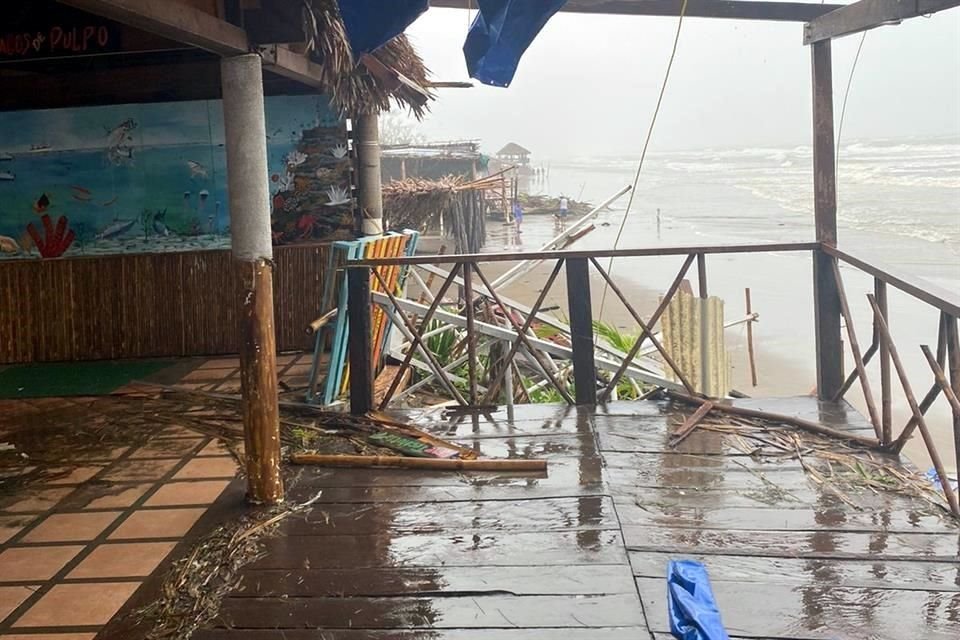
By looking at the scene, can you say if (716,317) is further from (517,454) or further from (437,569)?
(437,569)

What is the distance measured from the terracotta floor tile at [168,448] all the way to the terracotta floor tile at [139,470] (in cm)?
9

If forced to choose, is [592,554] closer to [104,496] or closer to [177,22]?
[104,496]

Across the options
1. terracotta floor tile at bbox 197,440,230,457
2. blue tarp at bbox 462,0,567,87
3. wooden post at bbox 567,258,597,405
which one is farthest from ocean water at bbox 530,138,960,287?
terracotta floor tile at bbox 197,440,230,457

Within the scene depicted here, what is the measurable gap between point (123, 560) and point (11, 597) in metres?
0.37

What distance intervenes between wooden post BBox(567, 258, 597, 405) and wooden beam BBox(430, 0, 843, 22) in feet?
4.49

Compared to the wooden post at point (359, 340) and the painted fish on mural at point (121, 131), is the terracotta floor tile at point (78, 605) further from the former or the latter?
the painted fish on mural at point (121, 131)

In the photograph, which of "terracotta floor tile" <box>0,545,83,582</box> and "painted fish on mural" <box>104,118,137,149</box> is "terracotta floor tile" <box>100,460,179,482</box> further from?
"painted fish on mural" <box>104,118,137,149</box>

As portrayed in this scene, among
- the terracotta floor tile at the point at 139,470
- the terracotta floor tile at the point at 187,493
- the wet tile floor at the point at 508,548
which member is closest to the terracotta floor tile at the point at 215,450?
the wet tile floor at the point at 508,548

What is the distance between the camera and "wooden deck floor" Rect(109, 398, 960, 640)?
8.29ft

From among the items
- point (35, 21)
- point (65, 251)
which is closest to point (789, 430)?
point (35, 21)

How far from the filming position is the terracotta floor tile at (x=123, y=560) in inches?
117

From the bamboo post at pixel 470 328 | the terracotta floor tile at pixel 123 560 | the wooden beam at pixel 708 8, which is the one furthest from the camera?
the bamboo post at pixel 470 328

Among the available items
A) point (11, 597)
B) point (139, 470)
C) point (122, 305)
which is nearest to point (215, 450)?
point (139, 470)

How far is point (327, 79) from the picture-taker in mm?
4961
